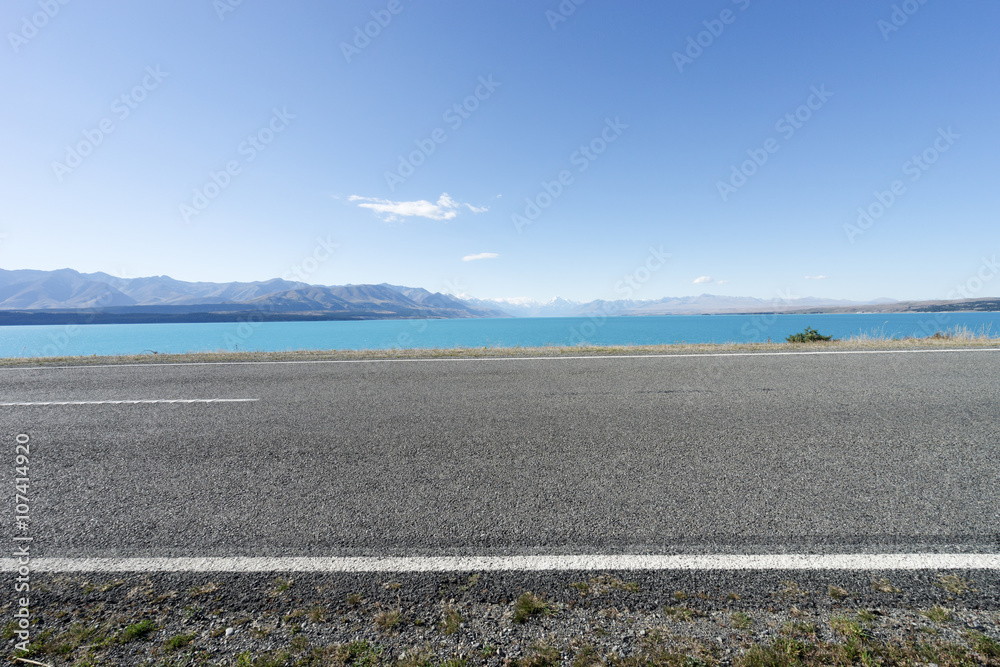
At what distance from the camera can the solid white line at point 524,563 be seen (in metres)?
2.39

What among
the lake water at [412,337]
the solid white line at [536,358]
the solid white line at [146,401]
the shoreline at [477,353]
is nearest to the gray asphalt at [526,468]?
the solid white line at [146,401]

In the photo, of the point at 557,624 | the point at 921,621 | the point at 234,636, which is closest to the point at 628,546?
the point at 557,624

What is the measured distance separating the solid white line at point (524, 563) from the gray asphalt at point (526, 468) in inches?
3.2

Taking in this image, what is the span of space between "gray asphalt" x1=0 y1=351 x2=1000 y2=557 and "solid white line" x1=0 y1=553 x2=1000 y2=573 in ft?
0.27

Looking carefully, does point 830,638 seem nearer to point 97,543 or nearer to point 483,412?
point 483,412

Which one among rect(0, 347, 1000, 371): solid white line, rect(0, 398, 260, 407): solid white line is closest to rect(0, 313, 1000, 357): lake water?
rect(0, 347, 1000, 371): solid white line

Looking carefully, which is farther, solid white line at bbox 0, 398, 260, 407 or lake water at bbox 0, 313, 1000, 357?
lake water at bbox 0, 313, 1000, 357

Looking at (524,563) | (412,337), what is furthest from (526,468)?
(412,337)

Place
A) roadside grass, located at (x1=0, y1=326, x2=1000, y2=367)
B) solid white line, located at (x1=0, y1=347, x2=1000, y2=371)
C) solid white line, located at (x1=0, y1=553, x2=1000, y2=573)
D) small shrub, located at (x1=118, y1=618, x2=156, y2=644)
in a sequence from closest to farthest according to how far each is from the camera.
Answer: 1. small shrub, located at (x1=118, y1=618, x2=156, y2=644)
2. solid white line, located at (x1=0, y1=553, x2=1000, y2=573)
3. solid white line, located at (x1=0, y1=347, x2=1000, y2=371)
4. roadside grass, located at (x1=0, y1=326, x2=1000, y2=367)

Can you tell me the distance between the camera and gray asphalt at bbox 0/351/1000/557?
2.73m

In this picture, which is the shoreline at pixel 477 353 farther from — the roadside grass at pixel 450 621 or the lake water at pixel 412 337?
the roadside grass at pixel 450 621

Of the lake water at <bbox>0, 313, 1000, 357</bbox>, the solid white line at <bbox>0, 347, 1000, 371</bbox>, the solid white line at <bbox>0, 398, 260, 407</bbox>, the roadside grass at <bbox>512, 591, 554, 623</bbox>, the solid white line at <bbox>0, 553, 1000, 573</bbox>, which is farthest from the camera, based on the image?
the lake water at <bbox>0, 313, 1000, 357</bbox>

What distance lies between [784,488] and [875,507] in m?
0.54

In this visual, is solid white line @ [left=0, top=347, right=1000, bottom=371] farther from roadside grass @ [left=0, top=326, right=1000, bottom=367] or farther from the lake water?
the lake water
